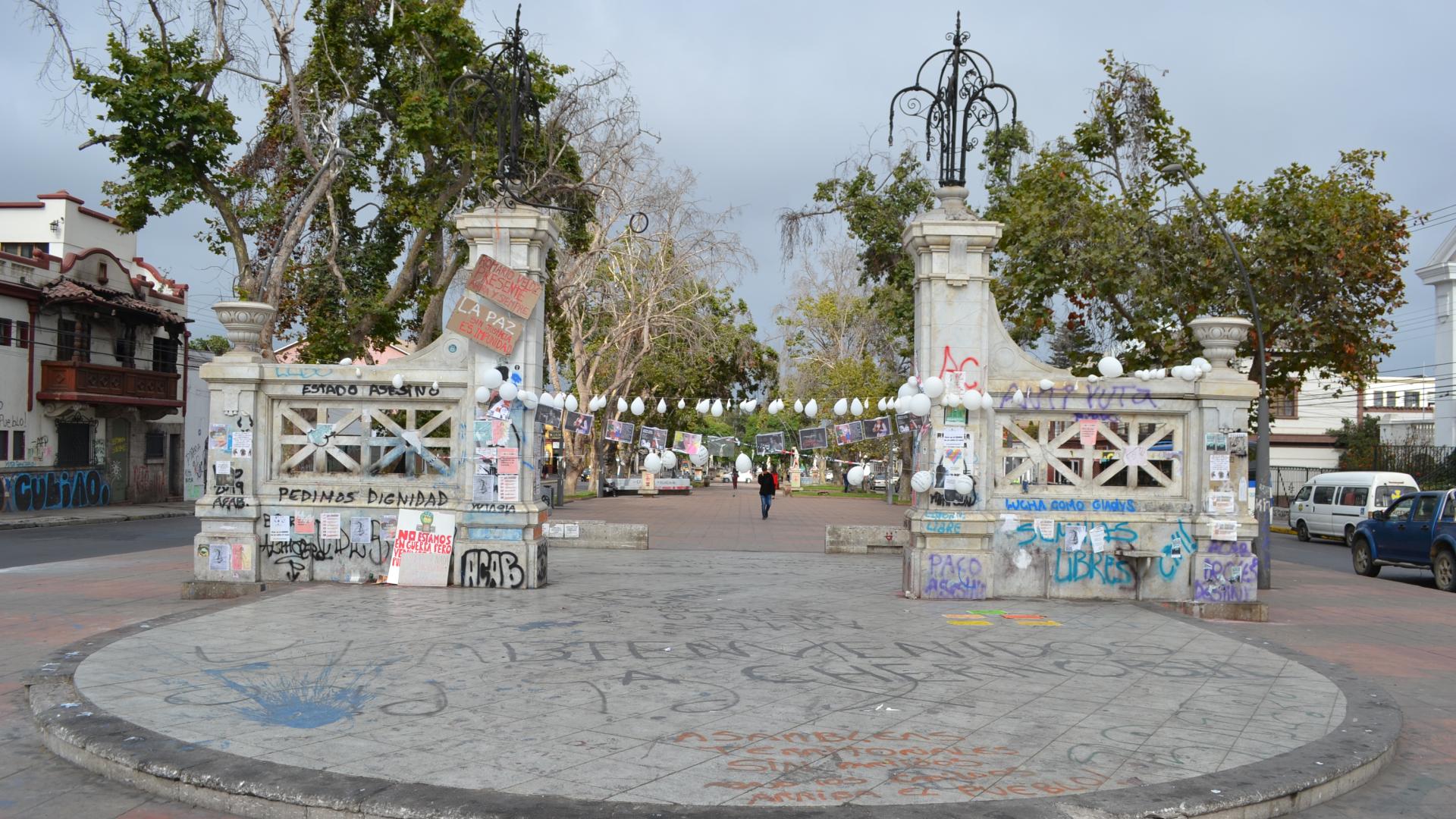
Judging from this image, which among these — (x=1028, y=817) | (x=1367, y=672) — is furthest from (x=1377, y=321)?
(x=1028, y=817)

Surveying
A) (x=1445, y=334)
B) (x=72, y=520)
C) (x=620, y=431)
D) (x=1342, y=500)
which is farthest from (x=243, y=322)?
(x=1445, y=334)

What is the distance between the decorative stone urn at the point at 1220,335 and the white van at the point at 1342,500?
1624cm

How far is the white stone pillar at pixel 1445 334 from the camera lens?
36.2m

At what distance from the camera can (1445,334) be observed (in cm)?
3672

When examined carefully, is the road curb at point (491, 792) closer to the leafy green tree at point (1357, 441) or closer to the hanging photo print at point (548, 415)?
the hanging photo print at point (548, 415)

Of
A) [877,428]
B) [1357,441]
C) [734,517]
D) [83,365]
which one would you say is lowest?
[734,517]

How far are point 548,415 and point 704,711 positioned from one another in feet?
23.0

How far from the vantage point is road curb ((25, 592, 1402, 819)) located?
16.5 feet

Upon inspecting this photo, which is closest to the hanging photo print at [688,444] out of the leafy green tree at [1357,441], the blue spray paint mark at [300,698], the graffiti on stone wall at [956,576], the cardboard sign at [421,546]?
the cardboard sign at [421,546]

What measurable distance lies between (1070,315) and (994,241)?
1044 cm

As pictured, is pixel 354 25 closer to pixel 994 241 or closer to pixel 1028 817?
pixel 994 241

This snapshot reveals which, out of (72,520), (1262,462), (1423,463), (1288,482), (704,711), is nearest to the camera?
(704,711)

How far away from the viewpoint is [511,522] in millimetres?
12742

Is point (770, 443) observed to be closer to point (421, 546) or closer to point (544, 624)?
point (421, 546)
